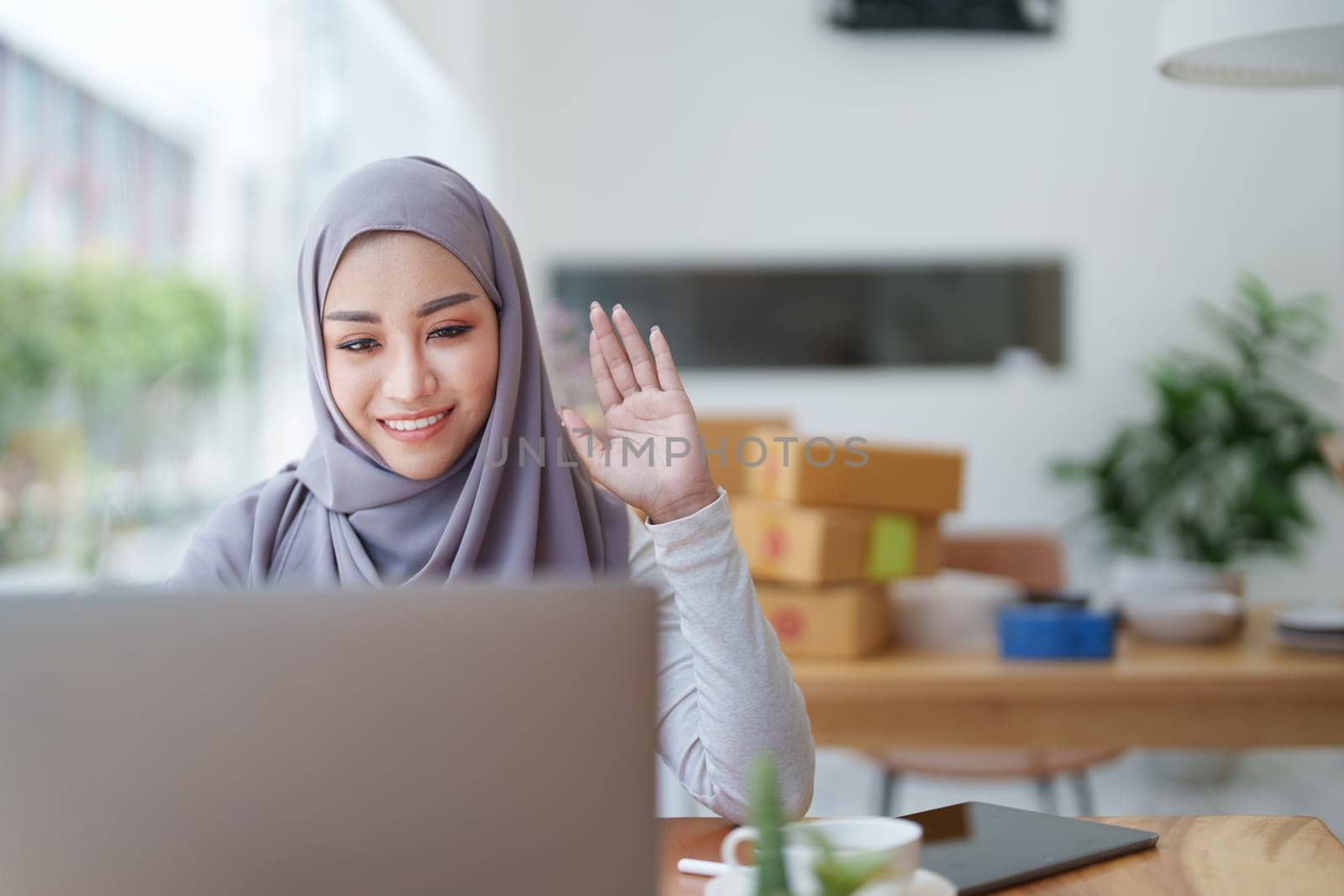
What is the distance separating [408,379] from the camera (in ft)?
3.73

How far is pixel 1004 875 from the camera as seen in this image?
914 mm

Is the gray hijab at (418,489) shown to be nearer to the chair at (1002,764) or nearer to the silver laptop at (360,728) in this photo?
the silver laptop at (360,728)

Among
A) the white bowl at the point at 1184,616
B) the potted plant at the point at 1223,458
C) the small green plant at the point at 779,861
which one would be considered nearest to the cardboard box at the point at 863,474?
the white bowl at the point at 1184,616

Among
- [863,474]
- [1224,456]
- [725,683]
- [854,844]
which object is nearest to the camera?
[854,844]

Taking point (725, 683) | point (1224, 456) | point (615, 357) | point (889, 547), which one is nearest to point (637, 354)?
point (615, 357)

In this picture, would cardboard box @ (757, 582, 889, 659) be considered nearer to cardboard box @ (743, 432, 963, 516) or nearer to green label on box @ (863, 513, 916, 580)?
green label on box @ (863, 513, 916, 580)

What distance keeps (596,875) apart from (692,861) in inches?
13.6

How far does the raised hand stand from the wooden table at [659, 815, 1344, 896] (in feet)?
0.90

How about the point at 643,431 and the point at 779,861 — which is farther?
the point at 643,431

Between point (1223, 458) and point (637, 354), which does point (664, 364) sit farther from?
point (1223, 458)

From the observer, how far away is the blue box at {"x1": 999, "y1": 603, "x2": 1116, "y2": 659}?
81.9 inches

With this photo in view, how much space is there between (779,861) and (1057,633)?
1.57 m

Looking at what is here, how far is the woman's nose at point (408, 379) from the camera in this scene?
1.14m

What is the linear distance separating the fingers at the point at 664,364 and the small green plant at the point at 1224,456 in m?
3.68
